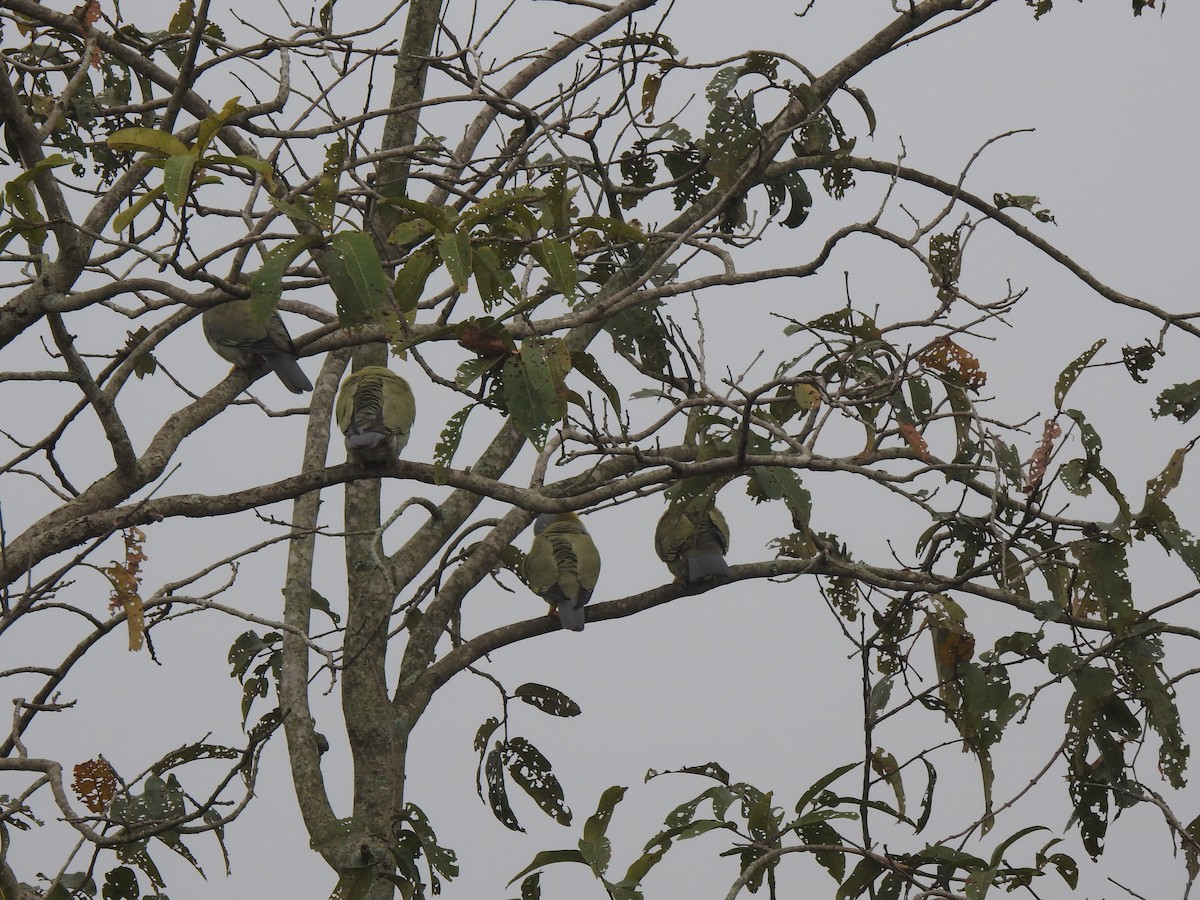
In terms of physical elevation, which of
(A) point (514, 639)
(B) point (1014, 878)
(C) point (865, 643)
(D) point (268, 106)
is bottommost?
(B) point (1014, 878)

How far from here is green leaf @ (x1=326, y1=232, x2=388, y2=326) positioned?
95.4 inches

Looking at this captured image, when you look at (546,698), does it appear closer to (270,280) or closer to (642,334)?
(642,334)

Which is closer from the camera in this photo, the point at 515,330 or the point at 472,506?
the point at 515,330

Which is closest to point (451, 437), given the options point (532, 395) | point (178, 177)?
point (532, 395)

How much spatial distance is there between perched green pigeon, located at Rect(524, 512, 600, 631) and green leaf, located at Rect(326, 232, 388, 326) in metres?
2.40

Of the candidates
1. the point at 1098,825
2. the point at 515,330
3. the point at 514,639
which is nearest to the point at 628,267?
the point at 515,330

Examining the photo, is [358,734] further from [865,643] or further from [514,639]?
[865,643]

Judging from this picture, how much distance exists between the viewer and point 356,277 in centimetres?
242

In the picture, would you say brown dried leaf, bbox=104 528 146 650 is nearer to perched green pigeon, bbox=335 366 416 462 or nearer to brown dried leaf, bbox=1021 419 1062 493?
perched green pigeon, bbox=335 366 416 462

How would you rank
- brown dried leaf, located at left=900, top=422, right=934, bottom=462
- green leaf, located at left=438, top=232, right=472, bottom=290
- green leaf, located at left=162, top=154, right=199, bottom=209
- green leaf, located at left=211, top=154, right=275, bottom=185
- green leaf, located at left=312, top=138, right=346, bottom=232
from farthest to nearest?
brown dried leaf, located at left=900, top=422, right=934, bottom=462, green leaf, located at left=312, top=138, right=346, bottom=232, green leaf, located at left=438, top=232, right=472, bottom=290, green leaf, located at left=211, top=154, right=275, bottom=185, green leaf, located at left=162, top=154, right=199, bottom=209

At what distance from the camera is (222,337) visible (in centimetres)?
492

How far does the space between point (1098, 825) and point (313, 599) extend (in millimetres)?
2825

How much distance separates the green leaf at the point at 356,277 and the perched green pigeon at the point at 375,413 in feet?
4.81

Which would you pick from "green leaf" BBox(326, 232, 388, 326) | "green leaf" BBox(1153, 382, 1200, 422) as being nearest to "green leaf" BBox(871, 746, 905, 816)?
"green leaf" BBox(1153, 382, 1200, 422)
